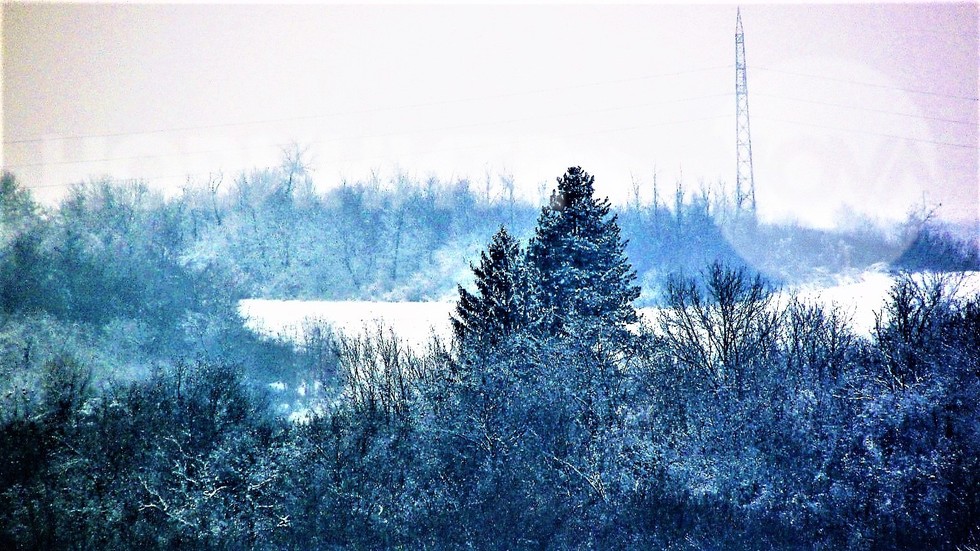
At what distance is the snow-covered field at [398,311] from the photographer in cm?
4234

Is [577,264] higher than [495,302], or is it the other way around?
[577,264]

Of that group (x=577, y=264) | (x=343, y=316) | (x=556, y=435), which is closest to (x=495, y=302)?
(x=577, y=264)

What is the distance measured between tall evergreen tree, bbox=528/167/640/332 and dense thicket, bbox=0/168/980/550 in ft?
0.25

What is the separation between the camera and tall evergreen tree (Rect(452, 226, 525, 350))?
94.6 feet

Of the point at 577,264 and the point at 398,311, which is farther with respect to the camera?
the point at 398,311

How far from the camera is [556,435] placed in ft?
85.9

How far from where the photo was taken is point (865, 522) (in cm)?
2089

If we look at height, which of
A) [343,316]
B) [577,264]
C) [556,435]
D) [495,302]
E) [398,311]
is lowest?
[556,435]

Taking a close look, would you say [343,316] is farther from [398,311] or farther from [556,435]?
[556,435]

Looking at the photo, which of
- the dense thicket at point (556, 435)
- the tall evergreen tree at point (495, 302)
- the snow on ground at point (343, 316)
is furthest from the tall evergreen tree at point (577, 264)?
the snow on ground at point (343, 316)

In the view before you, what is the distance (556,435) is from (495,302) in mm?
5344

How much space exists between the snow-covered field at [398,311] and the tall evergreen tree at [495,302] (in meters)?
12.4

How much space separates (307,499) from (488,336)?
8424mm

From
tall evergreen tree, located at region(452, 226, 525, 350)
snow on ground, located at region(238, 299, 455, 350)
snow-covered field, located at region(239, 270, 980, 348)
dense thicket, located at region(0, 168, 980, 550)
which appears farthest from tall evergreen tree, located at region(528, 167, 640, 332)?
snow on ground, located at region(238, 299, 455, 350)
